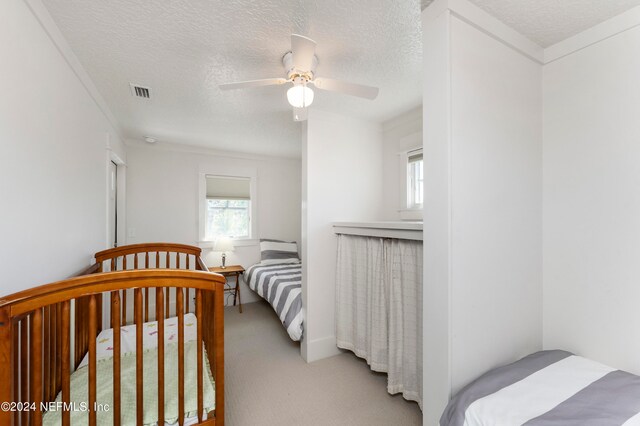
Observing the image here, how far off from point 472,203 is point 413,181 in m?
1.53

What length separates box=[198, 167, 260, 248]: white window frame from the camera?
387 cm

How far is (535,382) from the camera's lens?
1.09 meters

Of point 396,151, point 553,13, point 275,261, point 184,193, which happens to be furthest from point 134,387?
point 184,193

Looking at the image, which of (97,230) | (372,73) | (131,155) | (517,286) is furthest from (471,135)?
(131,155)

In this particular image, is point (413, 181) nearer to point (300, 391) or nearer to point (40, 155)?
point (300, 391)

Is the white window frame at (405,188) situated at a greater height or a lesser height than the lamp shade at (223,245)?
greater

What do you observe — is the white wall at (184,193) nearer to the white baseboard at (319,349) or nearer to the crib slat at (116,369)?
the white baseboard at (319,349)

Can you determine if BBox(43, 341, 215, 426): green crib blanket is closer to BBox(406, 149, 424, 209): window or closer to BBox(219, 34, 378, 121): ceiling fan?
BBox(219, 34, 378, 121): ceiling fan

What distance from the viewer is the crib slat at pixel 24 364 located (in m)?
0.84

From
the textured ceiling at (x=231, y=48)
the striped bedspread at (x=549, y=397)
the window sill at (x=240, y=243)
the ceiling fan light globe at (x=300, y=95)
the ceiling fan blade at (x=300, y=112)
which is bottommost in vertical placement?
the striped bedspread at (x=549, y=397)

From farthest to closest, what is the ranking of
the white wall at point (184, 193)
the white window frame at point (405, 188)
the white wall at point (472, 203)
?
the white wall at point (184, 193) < the white window frame at point (405, 188) < the white wall at point (472, 203)

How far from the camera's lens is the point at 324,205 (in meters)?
2.50

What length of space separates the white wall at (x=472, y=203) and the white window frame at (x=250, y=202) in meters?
3.40

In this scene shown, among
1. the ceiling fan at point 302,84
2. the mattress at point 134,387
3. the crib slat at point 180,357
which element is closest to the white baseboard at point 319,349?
the mattress at point 134,387
